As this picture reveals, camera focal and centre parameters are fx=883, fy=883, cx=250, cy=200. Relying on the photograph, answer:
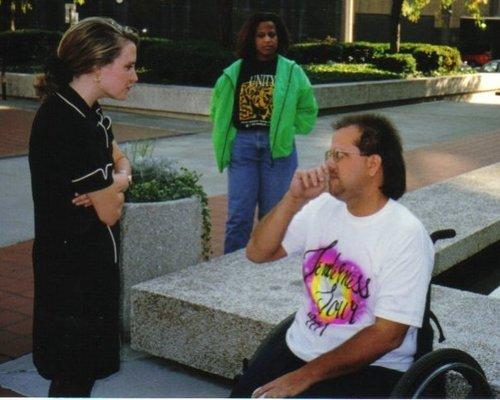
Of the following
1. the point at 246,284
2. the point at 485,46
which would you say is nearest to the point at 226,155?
the point at 246,284

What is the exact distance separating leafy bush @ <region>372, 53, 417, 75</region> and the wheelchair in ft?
62.8

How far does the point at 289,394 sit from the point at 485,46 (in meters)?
39.9

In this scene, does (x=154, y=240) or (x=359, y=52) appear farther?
(x=359, y=52)

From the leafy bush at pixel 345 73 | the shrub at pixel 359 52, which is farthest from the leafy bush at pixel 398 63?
the shrub at pixel 359 52

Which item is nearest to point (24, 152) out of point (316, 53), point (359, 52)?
point (316, 53)

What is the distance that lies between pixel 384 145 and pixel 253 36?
10.6ft

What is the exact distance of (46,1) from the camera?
36.2 m

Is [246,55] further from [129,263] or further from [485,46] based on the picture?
[485,46]

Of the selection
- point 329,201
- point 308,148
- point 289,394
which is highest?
point 329,201

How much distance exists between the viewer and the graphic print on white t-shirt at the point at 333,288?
2.86 meters

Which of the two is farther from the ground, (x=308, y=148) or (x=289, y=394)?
(x=289, y=394)

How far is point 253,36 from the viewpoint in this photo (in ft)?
19.6

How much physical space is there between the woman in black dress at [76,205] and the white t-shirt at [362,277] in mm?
690

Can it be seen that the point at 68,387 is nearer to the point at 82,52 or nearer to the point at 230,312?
the point at 82,52
